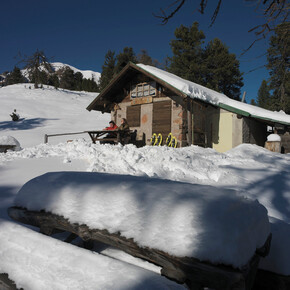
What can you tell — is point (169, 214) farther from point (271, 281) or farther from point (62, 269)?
point (271, 281)

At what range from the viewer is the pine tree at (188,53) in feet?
83.6

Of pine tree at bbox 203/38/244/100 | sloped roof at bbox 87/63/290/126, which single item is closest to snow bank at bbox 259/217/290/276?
sloped roof at bbox 87/63/290/126

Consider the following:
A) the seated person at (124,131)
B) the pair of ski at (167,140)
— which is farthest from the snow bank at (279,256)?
the pair of ski at (167,140)

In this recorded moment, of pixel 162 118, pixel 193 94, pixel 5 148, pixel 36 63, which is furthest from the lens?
pixel 36 63

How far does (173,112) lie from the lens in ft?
35.8

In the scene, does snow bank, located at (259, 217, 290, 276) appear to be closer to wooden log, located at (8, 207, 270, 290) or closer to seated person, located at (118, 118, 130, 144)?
wooden log, located at (8, 207, 270, 290)

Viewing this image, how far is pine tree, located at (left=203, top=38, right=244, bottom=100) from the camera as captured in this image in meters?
25.5

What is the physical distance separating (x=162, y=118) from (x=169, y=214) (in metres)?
9.90

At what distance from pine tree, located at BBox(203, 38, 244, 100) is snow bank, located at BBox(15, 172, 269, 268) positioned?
2495cm

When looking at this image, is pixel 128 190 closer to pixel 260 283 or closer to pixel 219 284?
pixel 219 284

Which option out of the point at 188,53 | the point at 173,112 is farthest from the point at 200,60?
the point at 173,112

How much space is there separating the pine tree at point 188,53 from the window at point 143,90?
1483 centimetres

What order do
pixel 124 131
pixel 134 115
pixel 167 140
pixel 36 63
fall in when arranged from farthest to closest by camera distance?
pixel 36 63 < pixel 134 115 < pixel 167 140 < pixel 124 131

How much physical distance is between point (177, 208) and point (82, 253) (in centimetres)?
78
